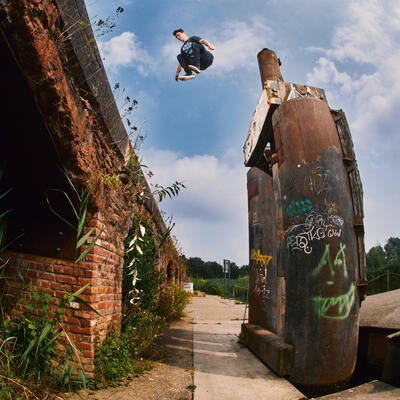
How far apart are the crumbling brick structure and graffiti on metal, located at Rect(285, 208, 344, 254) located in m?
2.10

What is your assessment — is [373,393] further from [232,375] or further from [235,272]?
[235,272]

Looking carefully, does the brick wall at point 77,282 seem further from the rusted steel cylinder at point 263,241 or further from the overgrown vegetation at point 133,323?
the rusted steel cylinder at point 263,241

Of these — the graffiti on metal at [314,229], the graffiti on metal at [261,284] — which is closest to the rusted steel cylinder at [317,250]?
the graffiti on metal at [314,229]

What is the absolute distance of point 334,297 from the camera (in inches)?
120

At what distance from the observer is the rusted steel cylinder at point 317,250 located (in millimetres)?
2988

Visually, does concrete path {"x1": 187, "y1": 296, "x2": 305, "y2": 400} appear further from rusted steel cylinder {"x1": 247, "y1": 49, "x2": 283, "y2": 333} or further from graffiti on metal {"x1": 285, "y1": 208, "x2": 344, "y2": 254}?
graffiti on metal {"x1": 285, "y1": 208, "x2": 344, "y2": 254}

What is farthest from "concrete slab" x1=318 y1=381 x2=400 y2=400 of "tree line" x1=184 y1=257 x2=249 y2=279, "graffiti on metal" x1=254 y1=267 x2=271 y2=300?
"tree line" x1=184 y1=257 x2=249 y2=279

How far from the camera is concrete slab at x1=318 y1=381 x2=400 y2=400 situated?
90.1 inches

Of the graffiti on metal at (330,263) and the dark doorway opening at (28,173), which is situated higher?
the dark doorway opening at (28,173)

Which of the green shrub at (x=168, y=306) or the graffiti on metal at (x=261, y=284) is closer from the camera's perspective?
the graffiti on metal at (x=261, y=284)

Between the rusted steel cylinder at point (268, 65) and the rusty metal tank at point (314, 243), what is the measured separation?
87 cm

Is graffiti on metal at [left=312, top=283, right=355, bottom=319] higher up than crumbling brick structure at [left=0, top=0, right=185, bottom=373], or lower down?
lower down

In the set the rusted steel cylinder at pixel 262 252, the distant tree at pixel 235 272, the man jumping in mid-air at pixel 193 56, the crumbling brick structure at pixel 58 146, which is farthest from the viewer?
the distant tree at pixel 235 272

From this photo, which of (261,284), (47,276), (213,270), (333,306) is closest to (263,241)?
(261,284)
